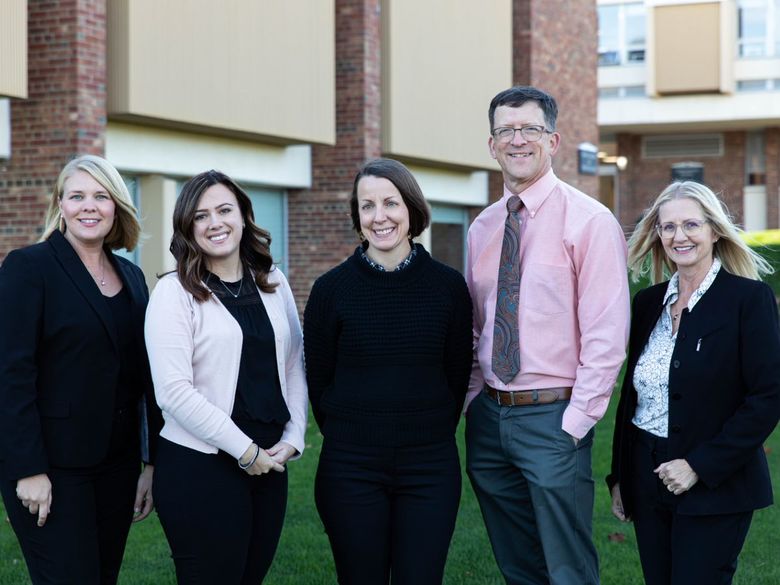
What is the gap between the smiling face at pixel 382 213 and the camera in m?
4.27

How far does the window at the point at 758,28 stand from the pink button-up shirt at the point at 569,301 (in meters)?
35.1

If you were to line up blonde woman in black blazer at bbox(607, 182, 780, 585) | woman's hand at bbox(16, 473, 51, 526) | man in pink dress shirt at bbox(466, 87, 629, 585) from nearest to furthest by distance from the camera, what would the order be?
woman's hand at bbox(16, 473, 51, 526) < blonde woman in black blazer at bbox(607, 182, 780, 585) < man in pink dress shirt at bbox(466, 87, 629, 585)

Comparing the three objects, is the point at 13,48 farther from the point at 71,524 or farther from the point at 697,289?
the point at 697,289

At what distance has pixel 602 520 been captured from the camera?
7660 millimetres

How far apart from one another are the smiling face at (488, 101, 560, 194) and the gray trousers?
0.93m

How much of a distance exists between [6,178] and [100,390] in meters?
8.34

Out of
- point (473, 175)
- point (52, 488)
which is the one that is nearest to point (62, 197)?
point (52, 488)

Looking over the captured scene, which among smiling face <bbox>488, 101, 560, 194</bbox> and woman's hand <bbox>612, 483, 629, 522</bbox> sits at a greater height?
smiling face <bbox>488, 101, 560, 194</bbox>

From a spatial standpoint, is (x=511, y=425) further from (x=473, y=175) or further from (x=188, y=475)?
(x=473, y=175)

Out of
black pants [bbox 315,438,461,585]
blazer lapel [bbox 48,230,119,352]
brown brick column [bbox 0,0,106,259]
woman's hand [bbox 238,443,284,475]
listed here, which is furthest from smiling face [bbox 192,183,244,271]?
brown brick column [bbox 0,0,106,259]

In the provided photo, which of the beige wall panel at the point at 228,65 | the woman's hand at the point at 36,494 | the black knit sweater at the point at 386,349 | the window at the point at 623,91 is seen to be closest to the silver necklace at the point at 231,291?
the black knit sweater at the point at 386,349

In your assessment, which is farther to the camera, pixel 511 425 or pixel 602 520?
pixel 602 520

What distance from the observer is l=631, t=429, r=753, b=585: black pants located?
402 cm

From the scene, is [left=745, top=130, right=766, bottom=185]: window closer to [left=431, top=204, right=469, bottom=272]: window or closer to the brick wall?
the brick wall
